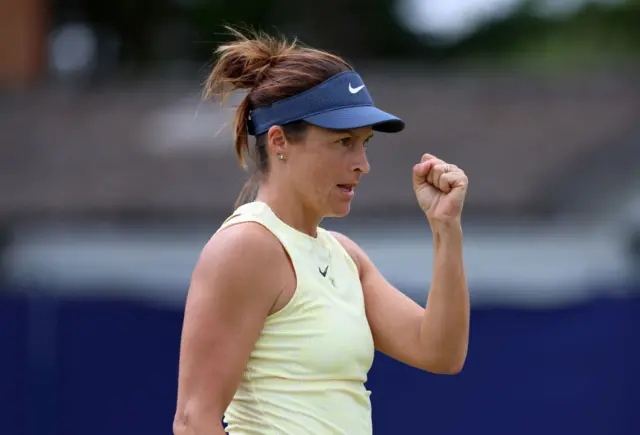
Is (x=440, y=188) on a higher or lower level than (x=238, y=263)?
higher

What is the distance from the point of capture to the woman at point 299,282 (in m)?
2.76

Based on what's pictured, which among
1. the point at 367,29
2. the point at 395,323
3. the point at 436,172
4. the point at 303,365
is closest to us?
the point at 303,365

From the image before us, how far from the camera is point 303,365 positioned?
9.29 ft

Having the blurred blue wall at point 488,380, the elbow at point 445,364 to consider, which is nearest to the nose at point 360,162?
the elbow at point 445,364

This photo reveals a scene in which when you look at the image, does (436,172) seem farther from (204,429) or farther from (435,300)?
(204,429)

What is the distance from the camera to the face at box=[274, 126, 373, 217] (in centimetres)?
297

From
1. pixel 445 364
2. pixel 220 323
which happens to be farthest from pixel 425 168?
pixel 220 323

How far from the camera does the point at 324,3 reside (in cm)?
2211

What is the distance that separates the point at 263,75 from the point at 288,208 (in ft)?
1.14

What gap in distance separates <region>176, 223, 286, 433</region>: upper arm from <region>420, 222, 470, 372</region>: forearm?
1.61 feet

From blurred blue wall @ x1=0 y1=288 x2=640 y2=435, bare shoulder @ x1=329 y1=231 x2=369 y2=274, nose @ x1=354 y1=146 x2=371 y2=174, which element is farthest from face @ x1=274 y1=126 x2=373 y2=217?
blurred blue wall @ x1=0 y1=288 x2=640 y2=435

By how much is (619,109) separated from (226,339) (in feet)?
42.4

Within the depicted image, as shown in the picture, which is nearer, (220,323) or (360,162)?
(220,323)

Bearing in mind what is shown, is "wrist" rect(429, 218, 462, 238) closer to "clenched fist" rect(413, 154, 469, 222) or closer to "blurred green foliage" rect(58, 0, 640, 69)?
"clenched fist" rect(413, 154, 469, 222)
